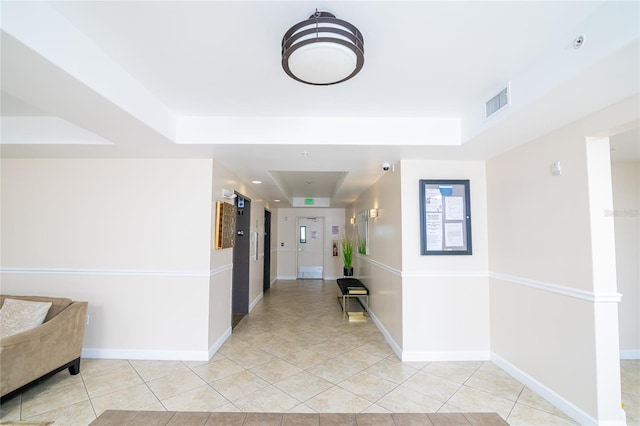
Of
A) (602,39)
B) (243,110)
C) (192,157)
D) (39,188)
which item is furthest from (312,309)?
(602,39)

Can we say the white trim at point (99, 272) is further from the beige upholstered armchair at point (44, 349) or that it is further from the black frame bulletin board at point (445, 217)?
the black frame bulletin board at point (445, 217)

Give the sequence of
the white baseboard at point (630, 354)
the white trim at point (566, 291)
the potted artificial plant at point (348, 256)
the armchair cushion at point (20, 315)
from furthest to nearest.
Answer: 1. the potted artificial plant at point (348, 256)
2. the white baseboard at point (630, 354)
3. the armchair cushion at point (20, 315)
4. the white trim at point (566, 291)

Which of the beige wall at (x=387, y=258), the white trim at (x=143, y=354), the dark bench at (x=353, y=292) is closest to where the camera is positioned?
the white trim at (x=143, y=354)

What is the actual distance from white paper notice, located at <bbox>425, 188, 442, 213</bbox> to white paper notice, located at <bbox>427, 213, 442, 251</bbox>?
3.1 inches

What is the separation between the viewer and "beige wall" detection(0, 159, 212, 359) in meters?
3.34

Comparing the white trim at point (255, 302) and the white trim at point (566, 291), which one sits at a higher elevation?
the white trim at point (566, 291)

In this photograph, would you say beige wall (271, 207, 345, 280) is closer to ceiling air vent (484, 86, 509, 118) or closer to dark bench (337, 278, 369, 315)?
dark bench (337, 278, 369, 315)

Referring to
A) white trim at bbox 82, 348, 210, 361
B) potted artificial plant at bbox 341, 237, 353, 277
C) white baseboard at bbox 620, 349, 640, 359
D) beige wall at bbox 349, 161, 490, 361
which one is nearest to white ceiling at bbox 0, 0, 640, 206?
beige wall at bbox 349, 161, 490, 361

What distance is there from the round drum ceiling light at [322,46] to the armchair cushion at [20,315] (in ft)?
10.6

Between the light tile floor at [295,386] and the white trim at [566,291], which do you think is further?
the light tile floor at [295,386]

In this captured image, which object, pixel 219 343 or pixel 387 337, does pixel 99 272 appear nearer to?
pixel 219 343

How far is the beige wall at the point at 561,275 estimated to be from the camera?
211 centimetres

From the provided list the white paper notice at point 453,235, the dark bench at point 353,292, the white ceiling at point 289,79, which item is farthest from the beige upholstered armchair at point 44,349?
the white paper notice at point 453,235

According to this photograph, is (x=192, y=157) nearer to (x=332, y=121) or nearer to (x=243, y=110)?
(x=243, y=110)
